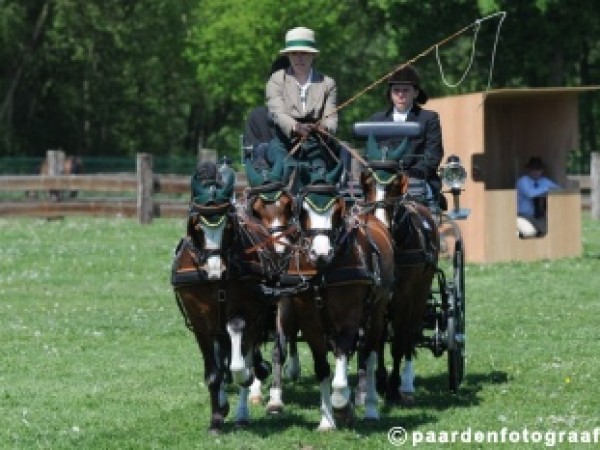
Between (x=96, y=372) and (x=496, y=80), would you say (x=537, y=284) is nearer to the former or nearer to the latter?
(x=96, y=372)

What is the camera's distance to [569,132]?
25500 mm

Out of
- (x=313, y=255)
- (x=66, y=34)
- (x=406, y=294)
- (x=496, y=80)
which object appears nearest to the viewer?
(x=313, y=255)

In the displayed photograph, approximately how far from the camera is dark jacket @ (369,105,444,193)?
13008 mm

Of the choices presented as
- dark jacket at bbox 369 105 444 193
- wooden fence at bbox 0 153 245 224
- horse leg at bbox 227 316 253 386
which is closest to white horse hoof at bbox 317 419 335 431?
horse leg at bbox 227 316 253 386

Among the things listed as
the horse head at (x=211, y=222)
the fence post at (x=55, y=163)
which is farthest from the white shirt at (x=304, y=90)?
the fence post at (x=55, y=163)

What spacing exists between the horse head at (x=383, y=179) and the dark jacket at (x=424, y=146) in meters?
1.11

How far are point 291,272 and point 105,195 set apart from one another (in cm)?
2573

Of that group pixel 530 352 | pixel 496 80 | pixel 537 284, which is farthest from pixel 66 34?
pixel 530 352

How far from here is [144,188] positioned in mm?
32781

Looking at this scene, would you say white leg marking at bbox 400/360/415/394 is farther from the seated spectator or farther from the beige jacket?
the seated spectator

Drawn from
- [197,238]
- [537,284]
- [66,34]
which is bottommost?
[537,284]

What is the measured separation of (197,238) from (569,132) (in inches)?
618

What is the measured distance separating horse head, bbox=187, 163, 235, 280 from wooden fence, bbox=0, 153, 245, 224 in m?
20.8

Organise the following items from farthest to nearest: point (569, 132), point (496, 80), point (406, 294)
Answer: point (496, 80)
point (569, 132)
point (406, 294)
